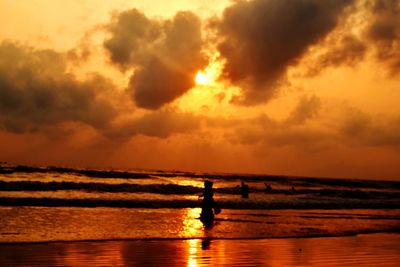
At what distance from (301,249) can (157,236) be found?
5.58 m

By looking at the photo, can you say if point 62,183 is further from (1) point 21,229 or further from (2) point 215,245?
(2) point 215,245

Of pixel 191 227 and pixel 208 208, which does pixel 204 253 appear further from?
pixel 208 208

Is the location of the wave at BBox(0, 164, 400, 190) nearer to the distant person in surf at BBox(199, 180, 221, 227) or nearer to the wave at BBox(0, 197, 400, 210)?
the wave at BBox(0, 197, 400, 210)

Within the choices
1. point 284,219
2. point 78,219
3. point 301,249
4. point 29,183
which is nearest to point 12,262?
point 301,249

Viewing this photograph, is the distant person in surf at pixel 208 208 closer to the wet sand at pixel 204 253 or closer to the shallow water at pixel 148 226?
the shallow water at pixel 148 226

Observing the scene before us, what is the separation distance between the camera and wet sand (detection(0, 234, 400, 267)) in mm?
13477

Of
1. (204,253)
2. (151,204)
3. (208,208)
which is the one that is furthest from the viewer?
(151,204)

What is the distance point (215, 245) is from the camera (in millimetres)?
16859

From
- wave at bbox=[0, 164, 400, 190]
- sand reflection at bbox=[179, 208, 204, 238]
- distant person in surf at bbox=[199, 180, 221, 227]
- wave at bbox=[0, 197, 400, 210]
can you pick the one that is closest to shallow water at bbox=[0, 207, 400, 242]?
sand reflection at bbox=[179, 208, 204, 238]

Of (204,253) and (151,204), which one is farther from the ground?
(151,204)

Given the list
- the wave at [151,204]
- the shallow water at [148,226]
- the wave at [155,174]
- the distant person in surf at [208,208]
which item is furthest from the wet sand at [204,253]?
the wave at [155,174]

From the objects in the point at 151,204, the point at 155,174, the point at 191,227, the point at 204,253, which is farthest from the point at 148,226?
the point at 155,174

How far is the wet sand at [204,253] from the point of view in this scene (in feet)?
44.2

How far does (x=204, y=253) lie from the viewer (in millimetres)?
15039
